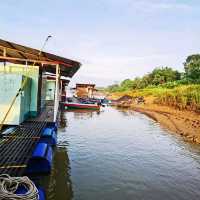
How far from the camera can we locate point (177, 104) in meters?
36.2

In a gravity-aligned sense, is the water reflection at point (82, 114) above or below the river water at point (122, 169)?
above

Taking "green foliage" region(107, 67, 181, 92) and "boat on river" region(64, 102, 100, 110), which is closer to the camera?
"boat on river" region(64, 102, 100, 110)

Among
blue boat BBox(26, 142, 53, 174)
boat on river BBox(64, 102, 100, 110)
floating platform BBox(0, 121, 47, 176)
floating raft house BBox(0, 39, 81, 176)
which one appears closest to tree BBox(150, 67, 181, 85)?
boat on river BBox(64, 102, 100, 110)

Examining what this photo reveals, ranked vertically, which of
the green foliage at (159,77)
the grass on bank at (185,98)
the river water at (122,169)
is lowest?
the river water at (122,169)

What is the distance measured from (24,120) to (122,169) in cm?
506

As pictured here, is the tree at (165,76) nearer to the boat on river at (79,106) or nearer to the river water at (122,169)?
the boat on river at (79,106)

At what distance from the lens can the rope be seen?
188 inches

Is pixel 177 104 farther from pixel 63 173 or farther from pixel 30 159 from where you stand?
pixel 30 159

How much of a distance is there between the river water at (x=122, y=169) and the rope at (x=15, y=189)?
326 centimetres

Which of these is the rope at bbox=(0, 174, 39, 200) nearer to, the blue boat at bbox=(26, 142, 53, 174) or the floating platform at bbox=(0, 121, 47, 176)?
the floating platform at bbox=(0, 121, 47, 176)

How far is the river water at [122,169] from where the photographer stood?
9.16m

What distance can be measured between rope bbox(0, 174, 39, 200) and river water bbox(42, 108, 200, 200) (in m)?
3.26

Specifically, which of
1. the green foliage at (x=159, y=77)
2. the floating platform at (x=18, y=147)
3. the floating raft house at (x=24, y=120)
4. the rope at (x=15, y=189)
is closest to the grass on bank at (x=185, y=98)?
the floating raft house at (x=24, y=120)

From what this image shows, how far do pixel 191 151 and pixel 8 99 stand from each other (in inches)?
403
